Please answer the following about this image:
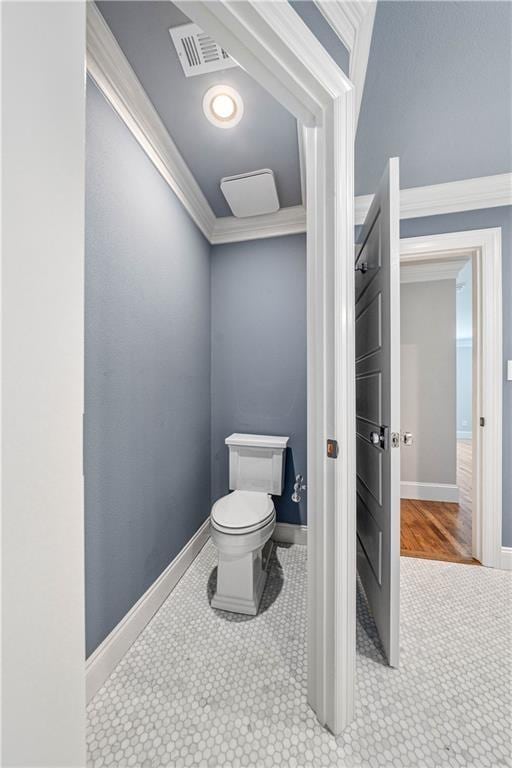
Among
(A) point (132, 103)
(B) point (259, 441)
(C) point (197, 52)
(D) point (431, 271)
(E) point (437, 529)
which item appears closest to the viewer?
(C) point (197, 52)

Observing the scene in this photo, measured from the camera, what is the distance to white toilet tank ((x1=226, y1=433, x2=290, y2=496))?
6.42 ft

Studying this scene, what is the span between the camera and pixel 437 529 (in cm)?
233

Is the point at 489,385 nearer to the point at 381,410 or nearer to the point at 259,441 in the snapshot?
the point at 381,410

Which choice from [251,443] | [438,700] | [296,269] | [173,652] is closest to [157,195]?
[296,269]

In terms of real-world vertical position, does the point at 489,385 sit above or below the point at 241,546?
above

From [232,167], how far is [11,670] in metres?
2.04

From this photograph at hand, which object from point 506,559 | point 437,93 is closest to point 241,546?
point 506,559

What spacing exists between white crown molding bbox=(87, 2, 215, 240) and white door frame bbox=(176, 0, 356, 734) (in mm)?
681

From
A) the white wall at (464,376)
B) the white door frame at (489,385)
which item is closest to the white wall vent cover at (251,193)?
the white door frame at (489,385)

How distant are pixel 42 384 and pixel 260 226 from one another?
2.09m

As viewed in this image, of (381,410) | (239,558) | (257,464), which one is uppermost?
(381,410)

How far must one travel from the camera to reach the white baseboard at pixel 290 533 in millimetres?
2061

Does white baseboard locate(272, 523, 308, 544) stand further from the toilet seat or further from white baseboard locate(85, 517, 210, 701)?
white baseboard locate(85, 517, 210, 701)

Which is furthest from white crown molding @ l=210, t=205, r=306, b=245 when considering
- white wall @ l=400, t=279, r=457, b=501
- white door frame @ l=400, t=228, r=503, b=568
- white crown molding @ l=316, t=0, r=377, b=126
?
white wall @ l=400, t=279, r=457, b=501
